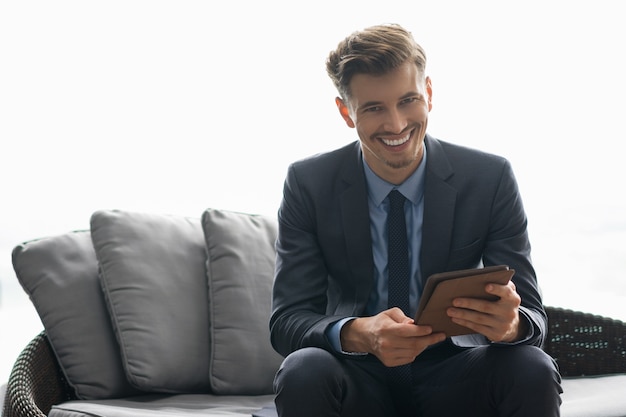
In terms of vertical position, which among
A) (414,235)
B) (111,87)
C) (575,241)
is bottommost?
(575,241)

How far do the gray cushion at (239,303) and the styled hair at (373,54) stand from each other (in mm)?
720

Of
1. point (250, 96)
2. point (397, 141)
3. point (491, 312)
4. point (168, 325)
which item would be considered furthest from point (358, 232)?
point (250, 96)

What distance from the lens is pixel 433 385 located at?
194 cm

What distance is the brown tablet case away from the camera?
1.58m

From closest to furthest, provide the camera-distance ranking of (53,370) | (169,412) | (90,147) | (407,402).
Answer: (407,402) < (169,412) < (53,370) < (90,147)

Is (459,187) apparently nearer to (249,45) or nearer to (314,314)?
(314,314)

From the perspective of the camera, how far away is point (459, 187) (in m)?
2.08

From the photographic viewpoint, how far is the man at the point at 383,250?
182cm

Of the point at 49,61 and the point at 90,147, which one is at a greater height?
the point at 49,61

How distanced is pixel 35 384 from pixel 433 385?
1073 mm

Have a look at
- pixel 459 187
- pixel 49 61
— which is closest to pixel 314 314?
pixel 459 187

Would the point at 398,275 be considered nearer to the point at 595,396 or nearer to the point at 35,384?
→ the point at 595,396

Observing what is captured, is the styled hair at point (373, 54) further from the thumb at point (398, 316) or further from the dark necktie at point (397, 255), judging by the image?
the thumb at point (398, 316)

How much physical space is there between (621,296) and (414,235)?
1.92m
